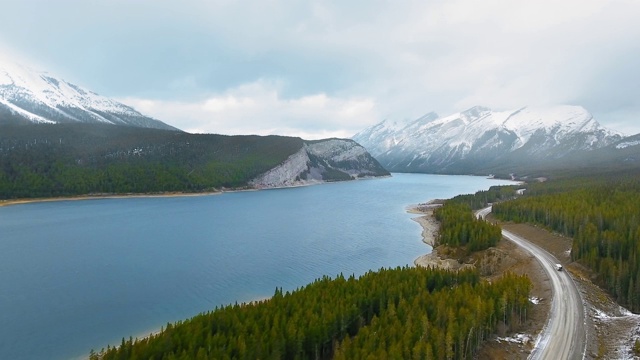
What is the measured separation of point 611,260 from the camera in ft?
153

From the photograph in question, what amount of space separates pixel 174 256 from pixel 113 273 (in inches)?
444

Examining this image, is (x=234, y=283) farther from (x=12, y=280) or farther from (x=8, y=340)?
(x=12, y=280)

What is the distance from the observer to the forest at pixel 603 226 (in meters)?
42.0

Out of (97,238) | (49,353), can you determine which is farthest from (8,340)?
(97,238)

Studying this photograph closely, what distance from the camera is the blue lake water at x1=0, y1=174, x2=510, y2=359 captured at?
38719mm

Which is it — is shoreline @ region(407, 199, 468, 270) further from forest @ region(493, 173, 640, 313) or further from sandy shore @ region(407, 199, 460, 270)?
forest @ region(493, 173, 640, 313)

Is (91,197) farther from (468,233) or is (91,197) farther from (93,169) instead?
(468,233)

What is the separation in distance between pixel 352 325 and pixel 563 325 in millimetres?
16363

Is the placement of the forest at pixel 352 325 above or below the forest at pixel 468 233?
below

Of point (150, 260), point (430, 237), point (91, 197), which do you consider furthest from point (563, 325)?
point (91, 197)

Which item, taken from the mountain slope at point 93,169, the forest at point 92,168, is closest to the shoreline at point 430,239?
the forest at point 92,168

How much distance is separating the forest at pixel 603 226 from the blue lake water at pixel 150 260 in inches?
864

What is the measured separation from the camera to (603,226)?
65.2 meters

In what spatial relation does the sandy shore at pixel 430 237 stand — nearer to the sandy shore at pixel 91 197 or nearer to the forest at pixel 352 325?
the forest at pixel 352 325
